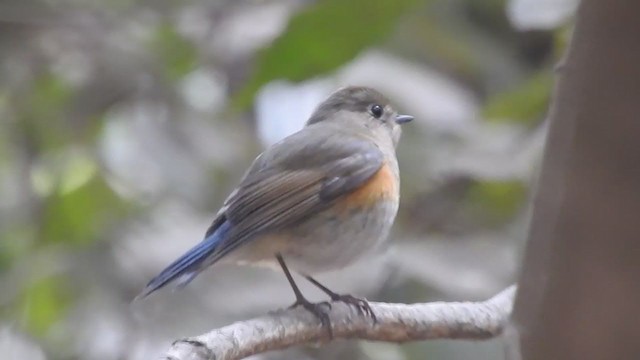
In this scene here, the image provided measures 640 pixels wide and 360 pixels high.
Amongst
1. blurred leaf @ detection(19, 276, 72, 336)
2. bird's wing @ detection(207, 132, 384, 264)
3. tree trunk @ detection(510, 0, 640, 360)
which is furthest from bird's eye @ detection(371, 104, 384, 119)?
tree trunk @ detection(510, 0, 640, 360)

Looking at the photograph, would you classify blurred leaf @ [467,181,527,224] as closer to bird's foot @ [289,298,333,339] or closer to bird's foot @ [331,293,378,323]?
bird's foot @ [331,293,378,323]

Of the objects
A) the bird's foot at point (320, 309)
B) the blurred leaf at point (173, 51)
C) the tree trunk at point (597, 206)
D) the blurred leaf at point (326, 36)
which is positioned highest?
the blurred leaf at point (173, 51)

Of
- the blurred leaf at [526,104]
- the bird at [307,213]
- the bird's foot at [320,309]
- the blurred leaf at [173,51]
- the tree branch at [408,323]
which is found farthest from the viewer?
the blurred leaf at [173,51]

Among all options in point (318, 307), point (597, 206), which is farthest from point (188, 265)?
point (597, 206)

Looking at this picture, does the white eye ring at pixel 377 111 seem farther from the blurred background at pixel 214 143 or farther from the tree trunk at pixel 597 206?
the tree trunk at pixel 597 206

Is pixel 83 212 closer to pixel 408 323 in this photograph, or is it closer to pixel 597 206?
pixel 408 323

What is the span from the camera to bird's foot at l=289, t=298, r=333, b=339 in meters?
1.85

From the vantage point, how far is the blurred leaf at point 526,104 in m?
2.45

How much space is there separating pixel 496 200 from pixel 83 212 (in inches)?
39.6

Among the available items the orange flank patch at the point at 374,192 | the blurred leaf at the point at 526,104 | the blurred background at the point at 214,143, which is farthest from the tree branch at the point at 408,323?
the blurred leaf at the point at 526,104

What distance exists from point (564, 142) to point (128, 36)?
8.93 ft

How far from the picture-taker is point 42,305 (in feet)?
9.25

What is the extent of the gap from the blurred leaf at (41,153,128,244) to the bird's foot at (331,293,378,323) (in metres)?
0.77

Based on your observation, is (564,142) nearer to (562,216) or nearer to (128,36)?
(562,216)
